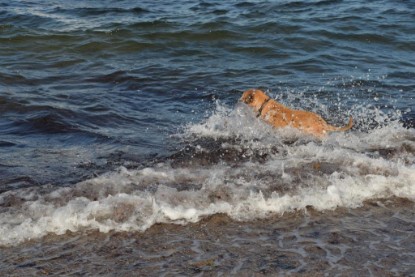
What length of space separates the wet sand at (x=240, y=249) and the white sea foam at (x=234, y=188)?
18 cm

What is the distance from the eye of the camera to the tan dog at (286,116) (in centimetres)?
759

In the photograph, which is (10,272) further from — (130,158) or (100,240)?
(130,158)

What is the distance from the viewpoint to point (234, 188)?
6.02 meters

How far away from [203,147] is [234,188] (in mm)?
1523

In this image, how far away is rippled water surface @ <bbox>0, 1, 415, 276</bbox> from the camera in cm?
488

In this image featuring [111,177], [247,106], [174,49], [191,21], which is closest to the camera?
[111,177]

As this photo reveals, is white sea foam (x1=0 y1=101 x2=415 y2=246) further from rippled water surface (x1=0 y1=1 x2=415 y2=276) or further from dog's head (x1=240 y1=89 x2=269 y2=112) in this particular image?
dog's head (x1=240 y1=89 x2=269 y2=112)

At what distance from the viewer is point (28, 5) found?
53.1 feet

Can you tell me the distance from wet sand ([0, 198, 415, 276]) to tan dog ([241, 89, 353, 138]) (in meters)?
2.18

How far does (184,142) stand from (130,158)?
861mm

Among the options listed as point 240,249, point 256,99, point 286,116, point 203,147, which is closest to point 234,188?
point 240,249

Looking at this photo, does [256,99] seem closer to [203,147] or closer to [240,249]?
[203,147]

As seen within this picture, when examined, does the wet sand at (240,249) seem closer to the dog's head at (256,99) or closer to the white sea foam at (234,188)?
the white sea foam at (234,188)

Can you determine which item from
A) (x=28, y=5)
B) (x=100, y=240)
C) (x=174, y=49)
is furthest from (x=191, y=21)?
(x=100, y=240)
